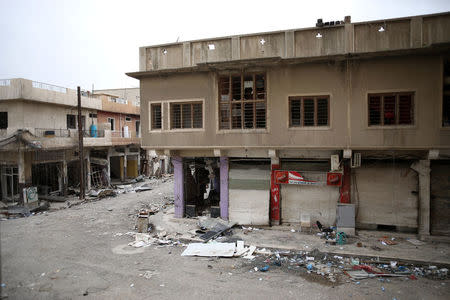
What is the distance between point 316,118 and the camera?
39.3 feet

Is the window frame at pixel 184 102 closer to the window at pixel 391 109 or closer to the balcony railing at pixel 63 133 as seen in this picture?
the window at pixel 391 109

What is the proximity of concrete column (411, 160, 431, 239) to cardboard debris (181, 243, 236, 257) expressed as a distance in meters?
7.41

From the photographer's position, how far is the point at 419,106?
10.8m

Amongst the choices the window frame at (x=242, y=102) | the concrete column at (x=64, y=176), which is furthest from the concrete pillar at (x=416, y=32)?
the concrete column at (x=64, y=176)

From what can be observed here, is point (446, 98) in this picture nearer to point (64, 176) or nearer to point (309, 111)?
point (309, 111)

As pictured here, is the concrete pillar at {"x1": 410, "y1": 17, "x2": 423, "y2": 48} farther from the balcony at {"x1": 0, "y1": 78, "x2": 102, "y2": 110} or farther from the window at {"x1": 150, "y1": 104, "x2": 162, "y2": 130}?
the balcony at {"x1": 0, "y1": 78, "x2": 102, "y2": 110}

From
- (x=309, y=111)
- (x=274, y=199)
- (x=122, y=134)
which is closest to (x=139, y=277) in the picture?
(x=274, y=199)

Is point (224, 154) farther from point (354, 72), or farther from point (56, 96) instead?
point (56, 96)

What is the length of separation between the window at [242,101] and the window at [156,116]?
3092 millimetres

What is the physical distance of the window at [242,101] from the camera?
12.7m

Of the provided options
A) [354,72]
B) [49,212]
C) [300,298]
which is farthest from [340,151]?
[49,212]

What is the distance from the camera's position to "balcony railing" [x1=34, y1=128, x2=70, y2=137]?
68.0 feet

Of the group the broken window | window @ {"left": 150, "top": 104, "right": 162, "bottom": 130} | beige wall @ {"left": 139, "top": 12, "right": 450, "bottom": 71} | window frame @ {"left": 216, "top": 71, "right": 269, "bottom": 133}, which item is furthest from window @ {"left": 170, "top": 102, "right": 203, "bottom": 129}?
the broken window

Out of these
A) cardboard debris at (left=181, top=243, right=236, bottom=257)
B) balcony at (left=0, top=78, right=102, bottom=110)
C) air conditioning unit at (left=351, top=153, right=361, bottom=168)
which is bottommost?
cardboard debris at (left=181, top=243, right=236, bottom=257)
